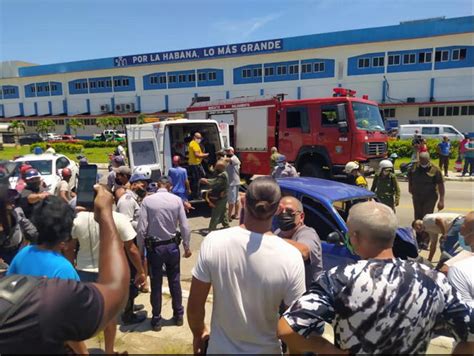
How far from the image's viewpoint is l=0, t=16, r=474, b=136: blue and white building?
3653cm

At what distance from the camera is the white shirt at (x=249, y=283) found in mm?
1951

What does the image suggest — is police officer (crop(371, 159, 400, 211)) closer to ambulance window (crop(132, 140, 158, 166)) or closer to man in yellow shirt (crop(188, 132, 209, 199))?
man in yellow shirt (crop(188, 132, 209, 199))

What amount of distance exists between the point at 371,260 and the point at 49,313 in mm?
1400

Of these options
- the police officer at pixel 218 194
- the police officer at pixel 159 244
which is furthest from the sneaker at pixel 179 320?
the police officer at pixel 218 194

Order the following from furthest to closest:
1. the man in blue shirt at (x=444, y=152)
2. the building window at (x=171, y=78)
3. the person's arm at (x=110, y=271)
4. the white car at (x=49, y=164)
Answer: the building window at (x=171, y=78)
the man in blue shirt at (x=444, y=152)
the white car at (x=49, y=164)
the person's arm at (x=110, y=271)

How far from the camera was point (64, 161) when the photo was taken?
11.1m

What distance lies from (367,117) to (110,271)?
423 inches

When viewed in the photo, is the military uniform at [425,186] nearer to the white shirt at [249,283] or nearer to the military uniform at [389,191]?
the military uniform at [389,191]

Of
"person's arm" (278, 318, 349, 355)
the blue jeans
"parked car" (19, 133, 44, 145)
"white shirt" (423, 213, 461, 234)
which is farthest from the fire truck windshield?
"parked car" (19, 133, 44, 145)

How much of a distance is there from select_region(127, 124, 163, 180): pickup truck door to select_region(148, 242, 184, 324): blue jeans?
203 inches

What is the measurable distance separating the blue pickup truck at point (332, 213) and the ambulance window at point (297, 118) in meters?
6.41

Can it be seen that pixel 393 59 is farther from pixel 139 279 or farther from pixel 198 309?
pixel 198 309

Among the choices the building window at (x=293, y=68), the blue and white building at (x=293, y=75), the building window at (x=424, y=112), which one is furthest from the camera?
the building window at (x=293, y=68)

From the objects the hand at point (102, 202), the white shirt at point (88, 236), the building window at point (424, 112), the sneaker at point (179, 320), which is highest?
the building window at point (424, 112)
